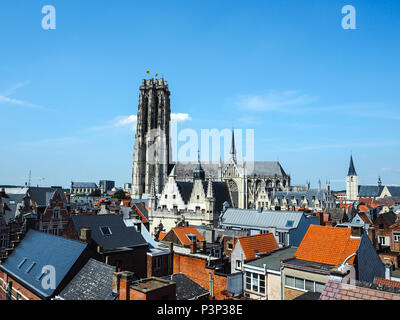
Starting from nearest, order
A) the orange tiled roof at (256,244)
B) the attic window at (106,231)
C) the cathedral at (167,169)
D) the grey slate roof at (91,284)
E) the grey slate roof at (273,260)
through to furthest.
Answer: the grey slate roof at (91,284), the grey slate roof at (273,260), the orange tiled roof at (256,244), the attic window at (106,231), the cathedral at (167,169)

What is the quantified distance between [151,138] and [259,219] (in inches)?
3245

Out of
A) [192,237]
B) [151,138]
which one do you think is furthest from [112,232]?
[151,138]

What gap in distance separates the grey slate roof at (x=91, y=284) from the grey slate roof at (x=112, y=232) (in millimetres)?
6960

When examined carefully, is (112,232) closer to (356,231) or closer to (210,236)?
(210,236)

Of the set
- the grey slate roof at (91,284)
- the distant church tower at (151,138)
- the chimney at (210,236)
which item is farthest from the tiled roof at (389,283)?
the distant church tower at (151,138)

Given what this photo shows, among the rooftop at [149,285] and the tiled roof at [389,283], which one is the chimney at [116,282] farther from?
the tiled roof at [389,283]

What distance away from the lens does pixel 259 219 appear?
40.8 metres

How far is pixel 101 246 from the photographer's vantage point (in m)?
27.0

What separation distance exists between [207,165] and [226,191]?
5966 cm

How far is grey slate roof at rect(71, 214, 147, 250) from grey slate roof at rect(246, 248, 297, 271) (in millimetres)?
11610

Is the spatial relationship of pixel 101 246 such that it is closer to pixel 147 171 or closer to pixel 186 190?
pixel 186 190

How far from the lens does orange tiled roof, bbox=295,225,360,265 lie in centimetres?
2161

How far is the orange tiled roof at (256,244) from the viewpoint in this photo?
91.0 ft
